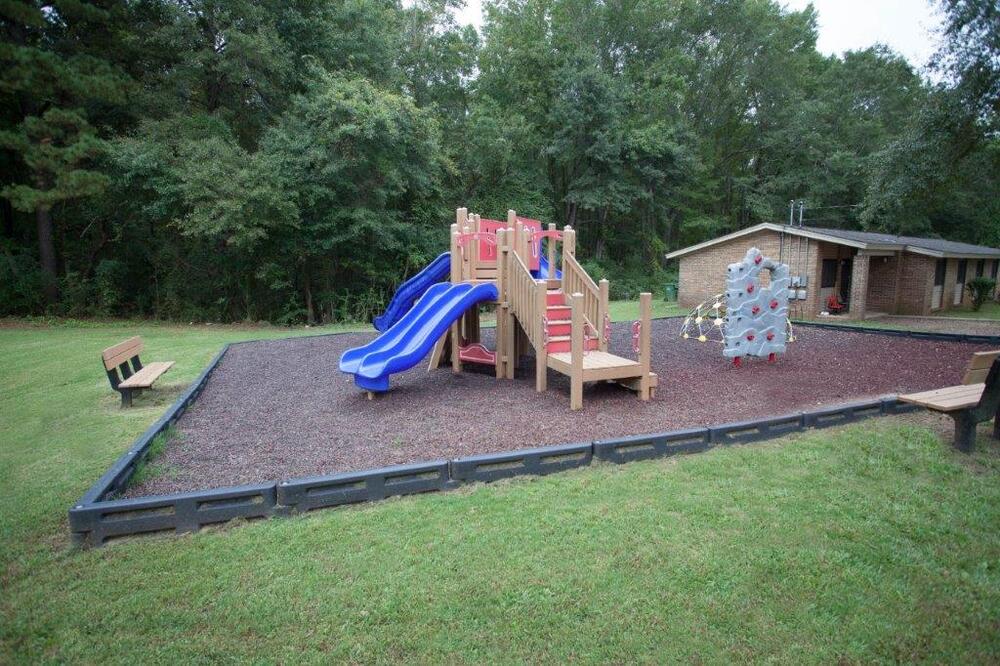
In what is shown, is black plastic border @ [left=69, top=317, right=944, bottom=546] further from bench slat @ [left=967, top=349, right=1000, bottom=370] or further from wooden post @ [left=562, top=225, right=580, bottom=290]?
wooden post @ [left=562, top=225, right=580, bottom=290]

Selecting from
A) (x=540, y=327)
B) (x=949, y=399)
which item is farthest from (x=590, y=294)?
(x=949, y=399)

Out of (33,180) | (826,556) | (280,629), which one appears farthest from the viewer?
(33,180)

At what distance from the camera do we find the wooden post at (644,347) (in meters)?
6.53

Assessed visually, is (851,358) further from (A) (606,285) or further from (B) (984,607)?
(B) (984,607)

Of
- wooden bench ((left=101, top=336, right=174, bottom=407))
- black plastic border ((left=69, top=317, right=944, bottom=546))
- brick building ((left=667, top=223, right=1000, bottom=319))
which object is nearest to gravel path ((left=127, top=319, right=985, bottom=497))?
black plastic border ((left=69, top=317, right=944, bottom=546))

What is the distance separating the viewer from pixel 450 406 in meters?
6.54

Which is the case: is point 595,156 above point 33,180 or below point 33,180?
above

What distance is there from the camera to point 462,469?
4242mm

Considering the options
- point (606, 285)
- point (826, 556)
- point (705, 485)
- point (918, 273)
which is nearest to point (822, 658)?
point (826, 556)

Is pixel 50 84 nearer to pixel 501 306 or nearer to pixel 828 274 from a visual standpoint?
pixel 501 306

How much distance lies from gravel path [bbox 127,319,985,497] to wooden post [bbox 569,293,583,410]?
0.18 metres

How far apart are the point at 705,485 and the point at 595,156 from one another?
83.7ft

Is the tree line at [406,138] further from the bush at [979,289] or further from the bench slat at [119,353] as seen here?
the bush at [979,289]

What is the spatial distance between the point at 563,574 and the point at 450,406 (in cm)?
371
